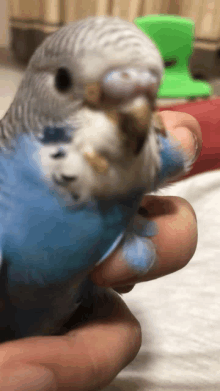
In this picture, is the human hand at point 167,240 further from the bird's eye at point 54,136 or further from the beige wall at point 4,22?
the beige wall at point 4,22

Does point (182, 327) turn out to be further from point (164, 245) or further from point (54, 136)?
point (54, 136)

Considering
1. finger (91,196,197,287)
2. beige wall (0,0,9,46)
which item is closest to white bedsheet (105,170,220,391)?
finger (91,196,197,287)

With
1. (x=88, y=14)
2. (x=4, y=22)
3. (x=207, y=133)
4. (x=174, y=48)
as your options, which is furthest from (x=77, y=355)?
(x=4, y=22)

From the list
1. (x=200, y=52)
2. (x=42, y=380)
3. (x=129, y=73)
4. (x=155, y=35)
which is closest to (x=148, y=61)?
(x=129, y=73)

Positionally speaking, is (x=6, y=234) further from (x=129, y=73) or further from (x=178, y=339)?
(x=178, y=339)

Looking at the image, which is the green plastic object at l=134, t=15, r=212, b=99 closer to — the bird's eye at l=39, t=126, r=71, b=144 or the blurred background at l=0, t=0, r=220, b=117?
the blurred background at l=0, t=0, r=220, b=117

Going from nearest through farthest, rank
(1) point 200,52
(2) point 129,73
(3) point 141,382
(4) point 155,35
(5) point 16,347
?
(2) point 129,73 < (5) point 16,347 < (3) point 141,382 < (4) point 155,35 < (1) point 200,52
